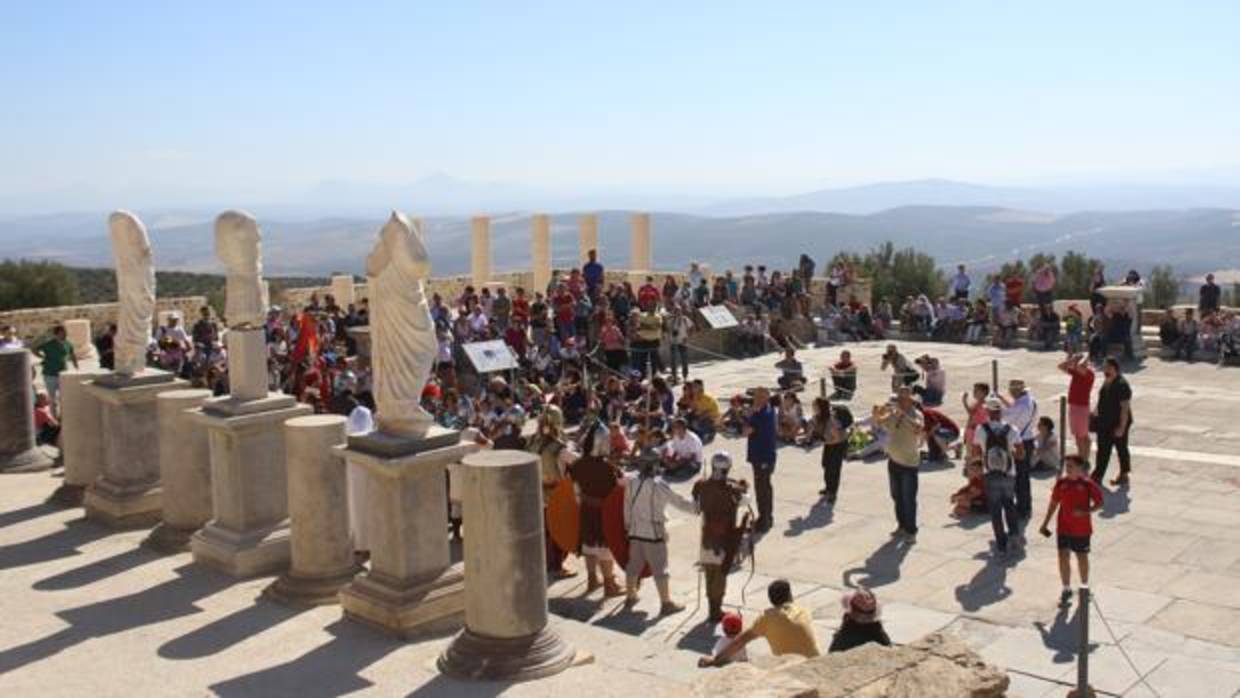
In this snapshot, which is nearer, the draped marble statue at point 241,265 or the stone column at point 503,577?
the stone column at point 503,577

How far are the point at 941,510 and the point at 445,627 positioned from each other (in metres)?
6.63

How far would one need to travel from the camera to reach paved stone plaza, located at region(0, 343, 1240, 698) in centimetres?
836

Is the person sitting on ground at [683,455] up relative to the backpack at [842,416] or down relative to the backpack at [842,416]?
down

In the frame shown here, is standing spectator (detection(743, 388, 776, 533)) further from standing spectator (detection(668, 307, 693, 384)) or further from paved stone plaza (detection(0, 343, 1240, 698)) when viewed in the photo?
standing spectator (detection(668, 307, 693, 384))

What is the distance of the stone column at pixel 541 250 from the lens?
3186 centimetres

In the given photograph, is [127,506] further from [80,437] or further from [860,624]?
[860,624]

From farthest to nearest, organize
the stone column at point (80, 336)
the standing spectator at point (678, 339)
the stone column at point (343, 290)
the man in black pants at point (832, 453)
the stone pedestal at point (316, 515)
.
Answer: the stone column at point (343, 290) → the stone column at point (80, 336) → the standing spectator at point (678, 339) → the man in black pants at point (832, 453) → the stone pedestal at point (316, 515)

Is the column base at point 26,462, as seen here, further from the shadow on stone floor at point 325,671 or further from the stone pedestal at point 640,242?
the stone pedestal at point 640,242

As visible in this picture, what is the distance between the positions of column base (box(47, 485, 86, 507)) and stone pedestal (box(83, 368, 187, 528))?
67cm

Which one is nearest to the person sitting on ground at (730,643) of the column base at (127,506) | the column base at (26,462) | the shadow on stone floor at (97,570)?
the shadow on stone floor at (97,570)

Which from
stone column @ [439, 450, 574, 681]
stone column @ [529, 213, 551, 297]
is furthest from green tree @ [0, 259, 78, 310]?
stone column @ [439, 450, 574, 681]

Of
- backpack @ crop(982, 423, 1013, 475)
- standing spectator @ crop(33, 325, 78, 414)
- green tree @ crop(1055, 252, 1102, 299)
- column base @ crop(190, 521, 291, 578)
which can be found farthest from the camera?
green tree @ crop(1055, 252, 1102, 299)

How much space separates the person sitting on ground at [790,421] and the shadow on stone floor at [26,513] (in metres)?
9.22

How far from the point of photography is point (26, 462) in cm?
1505
